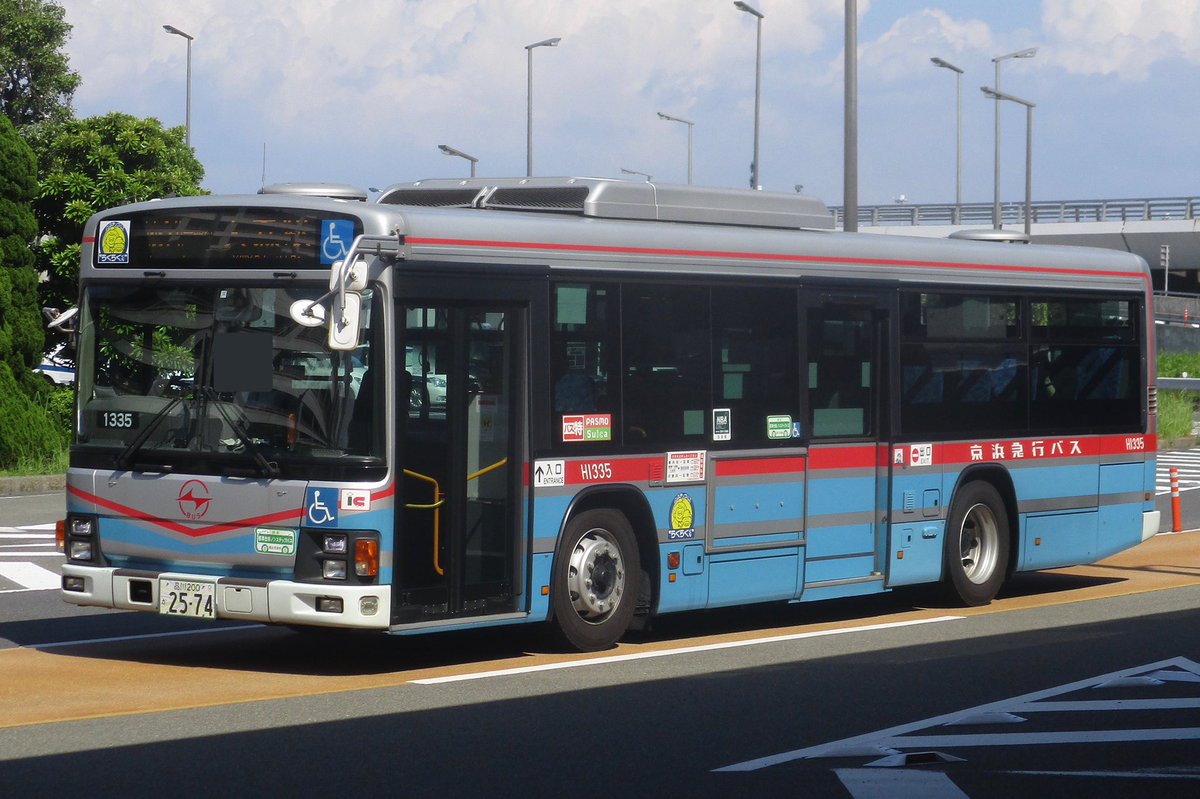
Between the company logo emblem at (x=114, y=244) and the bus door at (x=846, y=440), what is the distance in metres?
5.03

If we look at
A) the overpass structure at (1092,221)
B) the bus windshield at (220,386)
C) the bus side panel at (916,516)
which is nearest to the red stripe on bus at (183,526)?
the bus windshield at (220,386)

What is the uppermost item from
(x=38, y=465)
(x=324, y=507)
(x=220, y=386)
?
(x=220, y=386)

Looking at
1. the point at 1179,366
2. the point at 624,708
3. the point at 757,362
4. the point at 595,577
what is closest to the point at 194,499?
the point at 595,577

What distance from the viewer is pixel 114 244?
37.5 ft

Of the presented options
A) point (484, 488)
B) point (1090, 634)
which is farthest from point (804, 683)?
point (1090, 634)

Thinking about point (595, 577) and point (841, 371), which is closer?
point (595, 577)

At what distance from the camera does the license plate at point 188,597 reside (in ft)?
34.8

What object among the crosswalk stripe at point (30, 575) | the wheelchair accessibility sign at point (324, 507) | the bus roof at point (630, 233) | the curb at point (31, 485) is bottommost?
the crosswalk stripe at point (30, 575)

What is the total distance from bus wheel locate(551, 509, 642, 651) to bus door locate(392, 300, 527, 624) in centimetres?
45

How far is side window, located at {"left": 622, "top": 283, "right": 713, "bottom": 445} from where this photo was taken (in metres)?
12.2

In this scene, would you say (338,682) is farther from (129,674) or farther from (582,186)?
(582,186)

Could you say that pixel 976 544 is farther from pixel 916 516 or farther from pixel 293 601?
pixel 293 601

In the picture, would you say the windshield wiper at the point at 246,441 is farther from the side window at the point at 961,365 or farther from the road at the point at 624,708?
the side window at the point at 961,365

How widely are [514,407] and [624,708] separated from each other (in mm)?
2401
